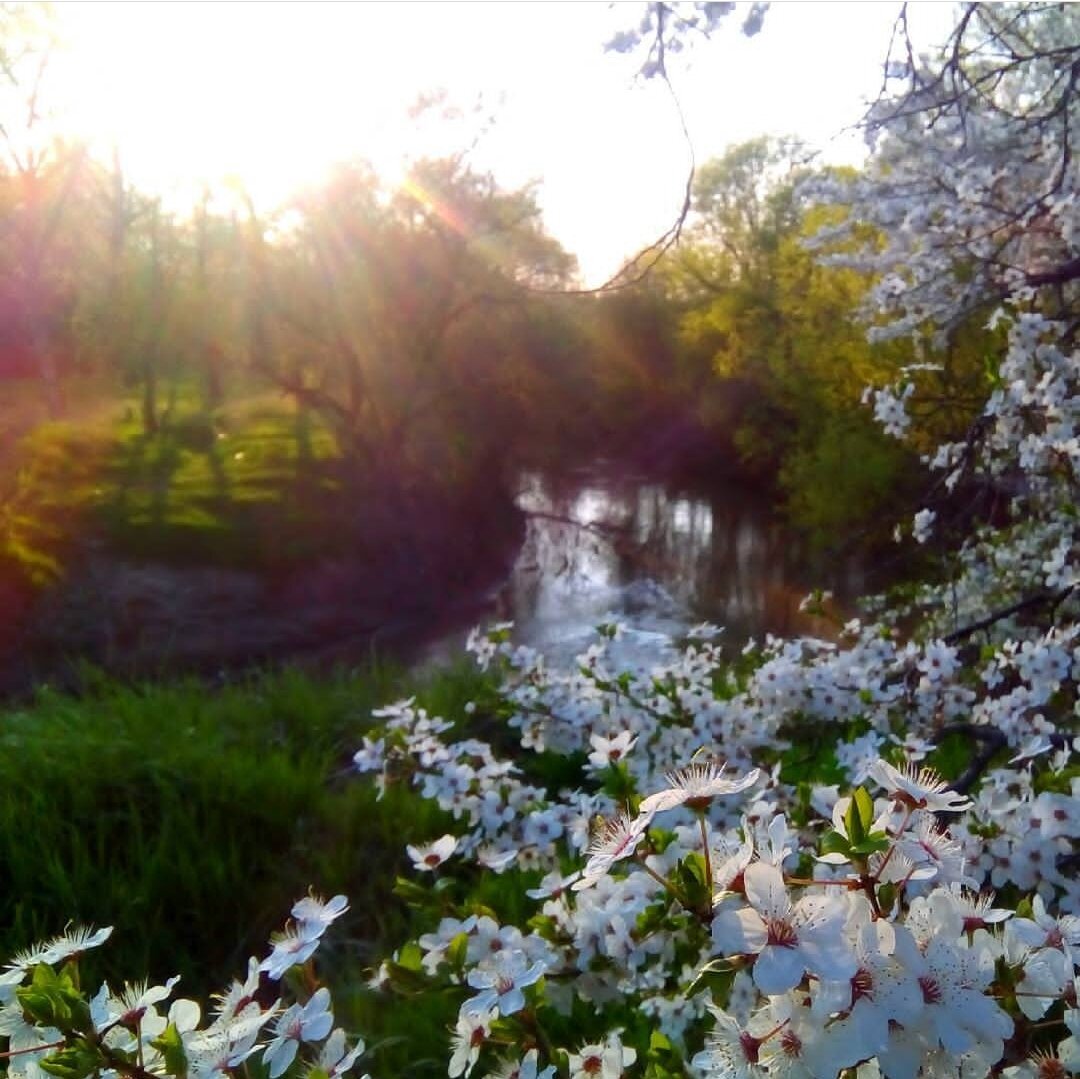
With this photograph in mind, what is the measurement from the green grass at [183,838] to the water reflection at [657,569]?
6.16 m

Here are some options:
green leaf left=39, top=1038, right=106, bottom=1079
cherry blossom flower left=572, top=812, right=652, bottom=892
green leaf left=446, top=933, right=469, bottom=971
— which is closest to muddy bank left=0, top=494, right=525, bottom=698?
green leaf left=446, top=933, right=469, bottom=971

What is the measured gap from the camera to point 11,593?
11.8 metres

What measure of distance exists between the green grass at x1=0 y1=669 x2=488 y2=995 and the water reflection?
20.2ft

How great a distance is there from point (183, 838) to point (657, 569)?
1086 cm

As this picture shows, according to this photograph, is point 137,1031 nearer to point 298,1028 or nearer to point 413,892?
point 298,1028

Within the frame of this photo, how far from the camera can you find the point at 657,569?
1442 cm

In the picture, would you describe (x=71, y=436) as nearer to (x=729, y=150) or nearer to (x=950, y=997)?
(x=729, y=150)

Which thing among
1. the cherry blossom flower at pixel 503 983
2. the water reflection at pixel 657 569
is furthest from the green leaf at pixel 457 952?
the water reflection at pixel 657 569

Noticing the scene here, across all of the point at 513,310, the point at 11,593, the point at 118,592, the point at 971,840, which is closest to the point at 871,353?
the point at 513,310

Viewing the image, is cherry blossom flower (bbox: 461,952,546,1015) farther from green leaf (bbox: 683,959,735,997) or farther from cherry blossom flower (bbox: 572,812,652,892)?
green leaf (bbox: 683,959,735,997)

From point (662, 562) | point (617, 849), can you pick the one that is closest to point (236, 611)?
point (662, 562)

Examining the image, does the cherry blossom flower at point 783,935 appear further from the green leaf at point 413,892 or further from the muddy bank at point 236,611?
the muddy bank at point 236,611

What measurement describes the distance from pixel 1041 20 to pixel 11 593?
418 inches

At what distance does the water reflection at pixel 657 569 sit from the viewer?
1179cm
